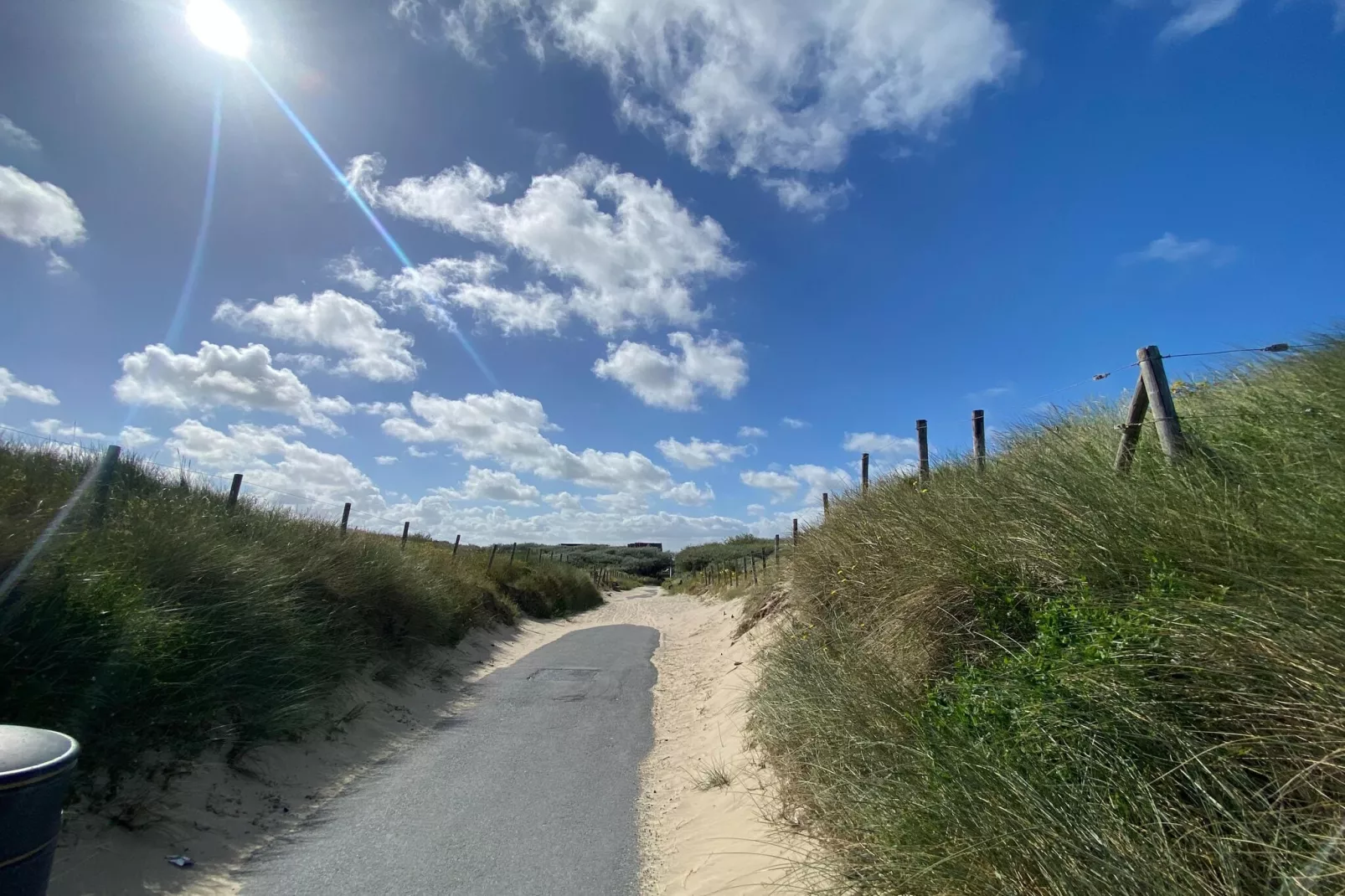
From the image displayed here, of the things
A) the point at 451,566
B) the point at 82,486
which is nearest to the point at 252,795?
the point at 82,486

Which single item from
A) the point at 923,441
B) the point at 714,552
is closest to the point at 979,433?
the point at 923,441

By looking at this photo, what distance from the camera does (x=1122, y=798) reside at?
2.59m

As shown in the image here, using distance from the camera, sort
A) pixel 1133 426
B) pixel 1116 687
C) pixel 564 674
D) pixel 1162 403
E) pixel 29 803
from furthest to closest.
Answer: pixel 564 674, pixel 1133 426, pixel 1162 403, pixel 1116 687, pixel 29 803

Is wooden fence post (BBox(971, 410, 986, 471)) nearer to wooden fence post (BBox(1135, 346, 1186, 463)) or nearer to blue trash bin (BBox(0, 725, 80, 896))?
wooden fence post (BBox(1135, 346, 1186, 463))

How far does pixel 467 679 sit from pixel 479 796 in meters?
6.83

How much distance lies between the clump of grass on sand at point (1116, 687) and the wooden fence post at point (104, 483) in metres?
7.48

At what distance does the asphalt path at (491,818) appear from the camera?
14.6 feet

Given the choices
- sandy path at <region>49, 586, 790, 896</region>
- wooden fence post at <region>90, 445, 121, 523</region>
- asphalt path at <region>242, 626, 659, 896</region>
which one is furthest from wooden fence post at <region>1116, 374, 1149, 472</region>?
wooden fence post at <region>90, 445, 121, 523</region>

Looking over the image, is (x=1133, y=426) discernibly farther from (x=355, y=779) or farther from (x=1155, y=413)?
(x=355, y=779)

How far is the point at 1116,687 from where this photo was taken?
294 centimetres

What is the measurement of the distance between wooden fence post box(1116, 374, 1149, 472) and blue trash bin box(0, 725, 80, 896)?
264 inches

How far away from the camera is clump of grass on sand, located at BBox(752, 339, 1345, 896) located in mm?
2330

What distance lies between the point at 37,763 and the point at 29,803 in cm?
13

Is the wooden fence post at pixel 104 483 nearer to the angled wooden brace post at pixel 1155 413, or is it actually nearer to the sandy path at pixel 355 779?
the sandy path at pixel 355 779
